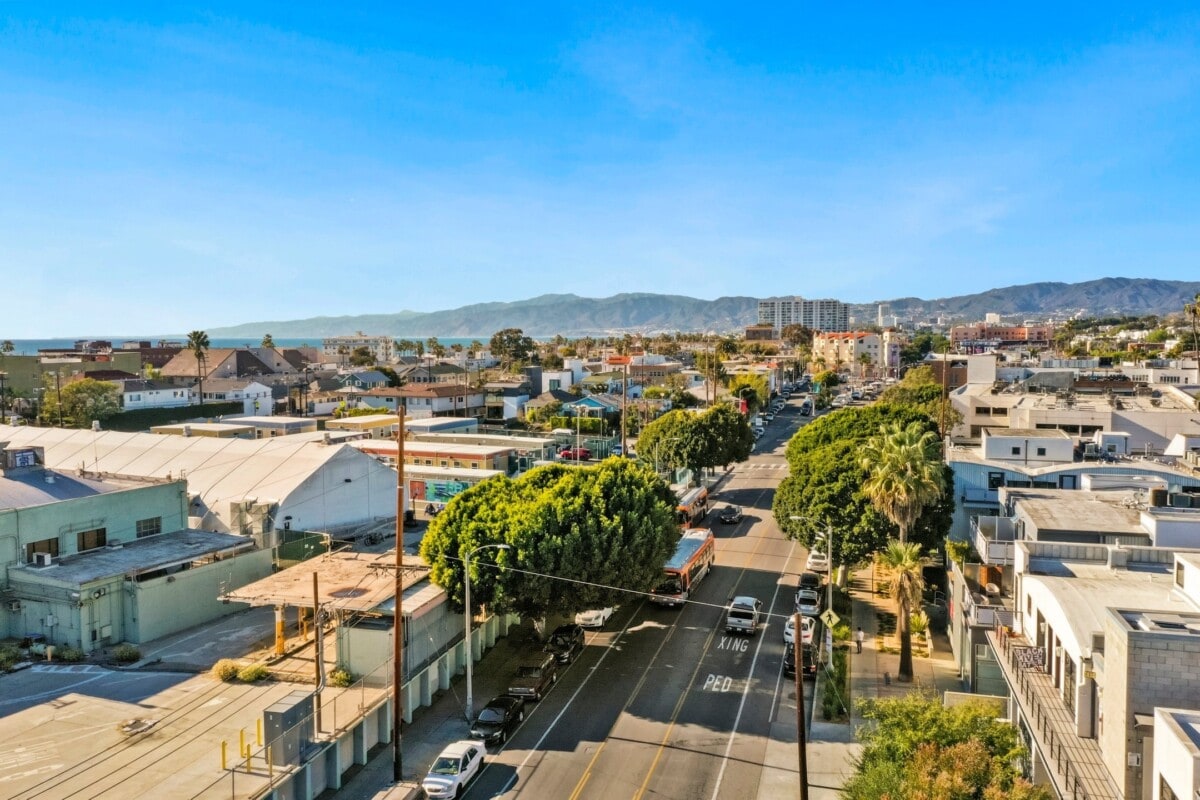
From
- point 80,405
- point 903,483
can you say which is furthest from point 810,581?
point 80,405

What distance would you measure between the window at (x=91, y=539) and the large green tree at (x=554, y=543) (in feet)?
54.9

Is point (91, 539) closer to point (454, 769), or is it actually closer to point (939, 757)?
point (454, 769)

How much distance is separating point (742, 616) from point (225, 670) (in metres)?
21.8

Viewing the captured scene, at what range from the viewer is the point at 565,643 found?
3409 centimetres

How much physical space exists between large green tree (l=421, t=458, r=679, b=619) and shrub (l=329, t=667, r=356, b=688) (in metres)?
4.82

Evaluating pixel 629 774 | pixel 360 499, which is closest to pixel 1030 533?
pixel 629 774

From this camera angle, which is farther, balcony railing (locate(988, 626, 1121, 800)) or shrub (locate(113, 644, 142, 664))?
shrub (locate(113, 644, 142, 664))

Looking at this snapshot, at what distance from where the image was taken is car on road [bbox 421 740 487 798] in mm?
22875

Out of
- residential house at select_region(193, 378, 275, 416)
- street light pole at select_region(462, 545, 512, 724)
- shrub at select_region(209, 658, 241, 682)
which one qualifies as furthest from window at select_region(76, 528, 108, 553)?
residential house at select_region(193, 378, 275, 416)

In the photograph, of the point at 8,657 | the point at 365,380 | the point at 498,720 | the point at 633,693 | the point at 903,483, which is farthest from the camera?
the point at 365,380

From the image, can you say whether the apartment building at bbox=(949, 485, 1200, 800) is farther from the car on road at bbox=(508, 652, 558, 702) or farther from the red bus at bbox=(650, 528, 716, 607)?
the car on road at bbox=(508, 652, 558, 702)

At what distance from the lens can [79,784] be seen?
21.4m

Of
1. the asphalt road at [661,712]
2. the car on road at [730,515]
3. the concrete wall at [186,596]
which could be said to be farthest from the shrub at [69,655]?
the car on road at [730,515]

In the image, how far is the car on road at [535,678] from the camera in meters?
29.5
